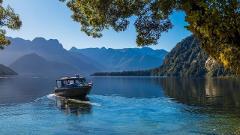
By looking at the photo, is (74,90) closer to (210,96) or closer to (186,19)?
(210,96)

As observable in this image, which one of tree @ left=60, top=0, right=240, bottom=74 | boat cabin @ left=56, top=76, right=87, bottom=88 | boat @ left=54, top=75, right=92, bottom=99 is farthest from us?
boat cabin @ left=56, top=76, right=87, bottom=88

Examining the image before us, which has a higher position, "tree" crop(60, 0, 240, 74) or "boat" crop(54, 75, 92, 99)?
"tree" crop(60, 0, 240, 74)

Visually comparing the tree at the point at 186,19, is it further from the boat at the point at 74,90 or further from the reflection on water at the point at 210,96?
the boat at the point at 74,90

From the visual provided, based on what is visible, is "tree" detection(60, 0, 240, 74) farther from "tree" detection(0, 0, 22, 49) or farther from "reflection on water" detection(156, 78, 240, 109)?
"reflection on water" detection(156, 78, 240, 109)

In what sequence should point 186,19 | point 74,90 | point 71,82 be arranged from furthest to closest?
point 71,82
point 74,90
point 186,19

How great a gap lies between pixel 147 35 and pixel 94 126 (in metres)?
26.7

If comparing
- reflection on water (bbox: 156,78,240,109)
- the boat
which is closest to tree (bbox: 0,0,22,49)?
reflection on water (bbox: 156,78,240,109)

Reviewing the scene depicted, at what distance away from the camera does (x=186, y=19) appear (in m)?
18.6

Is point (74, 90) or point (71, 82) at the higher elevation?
point (71, 82)

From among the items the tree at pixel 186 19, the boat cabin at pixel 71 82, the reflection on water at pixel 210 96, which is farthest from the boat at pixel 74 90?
the tree at pixel 186 19

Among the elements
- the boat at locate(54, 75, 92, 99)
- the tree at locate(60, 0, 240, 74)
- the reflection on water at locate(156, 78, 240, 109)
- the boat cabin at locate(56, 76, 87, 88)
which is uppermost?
the tree at locate(60, 0, 240, 74)

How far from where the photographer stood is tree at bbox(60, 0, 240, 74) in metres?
18.2

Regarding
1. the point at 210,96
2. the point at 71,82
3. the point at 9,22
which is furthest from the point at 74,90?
the point at 9,22

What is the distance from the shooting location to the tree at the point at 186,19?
59.9 ft
